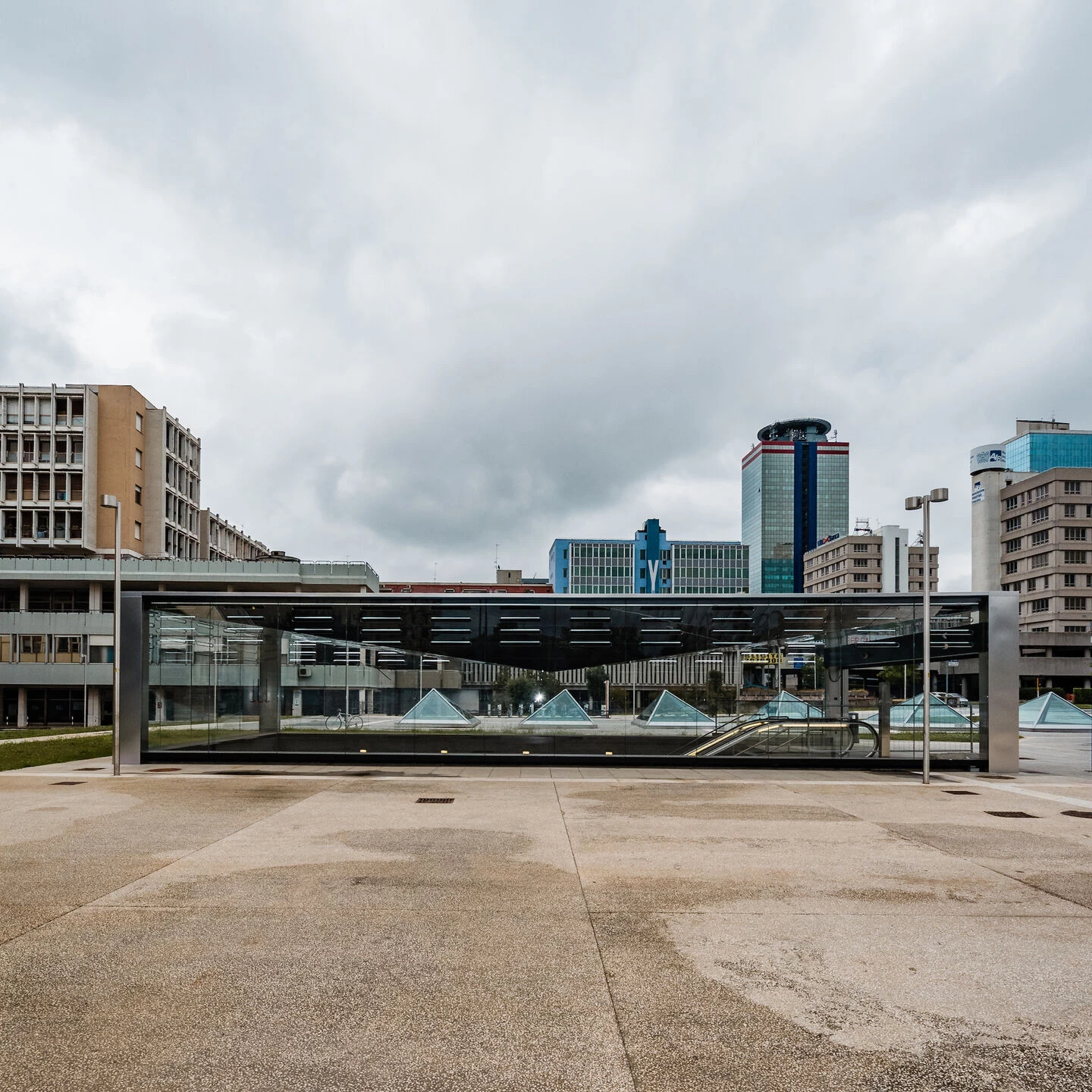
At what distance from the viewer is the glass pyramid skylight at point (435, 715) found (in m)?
24.7

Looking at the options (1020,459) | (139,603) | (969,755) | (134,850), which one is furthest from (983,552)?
(134,850)

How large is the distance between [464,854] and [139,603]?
15452mm

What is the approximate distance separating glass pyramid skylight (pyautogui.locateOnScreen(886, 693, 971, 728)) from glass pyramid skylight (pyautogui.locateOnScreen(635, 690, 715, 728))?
4.75 metres

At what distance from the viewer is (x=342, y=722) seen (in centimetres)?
2500

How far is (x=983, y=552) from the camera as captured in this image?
11438 cm

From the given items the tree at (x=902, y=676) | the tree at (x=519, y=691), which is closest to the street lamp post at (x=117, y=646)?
the tree at (x=519, y=691)

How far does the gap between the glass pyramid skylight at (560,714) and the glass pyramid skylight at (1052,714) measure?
130 feet

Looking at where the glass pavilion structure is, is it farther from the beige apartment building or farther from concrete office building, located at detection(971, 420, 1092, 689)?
the beige apartment building

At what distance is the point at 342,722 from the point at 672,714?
9081 mm

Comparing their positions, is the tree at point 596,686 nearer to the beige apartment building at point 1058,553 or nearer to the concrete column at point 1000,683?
the concrete column at point 1000,683

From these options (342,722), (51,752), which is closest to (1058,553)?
(342,722)

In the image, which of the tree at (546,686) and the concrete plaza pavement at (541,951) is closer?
the concrete plaza pavement at (541,951)

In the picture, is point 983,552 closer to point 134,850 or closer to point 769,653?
point 769,653

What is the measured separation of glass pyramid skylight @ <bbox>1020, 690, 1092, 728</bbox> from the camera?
52.8 m
